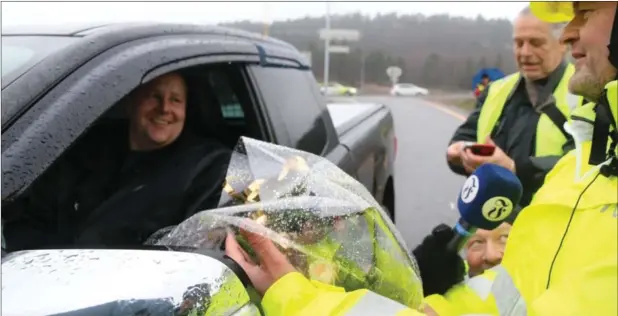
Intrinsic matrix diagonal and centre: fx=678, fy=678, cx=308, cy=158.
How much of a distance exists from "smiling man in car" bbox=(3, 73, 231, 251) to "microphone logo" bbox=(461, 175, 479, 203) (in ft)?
2.46

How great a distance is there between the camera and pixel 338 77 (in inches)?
2564

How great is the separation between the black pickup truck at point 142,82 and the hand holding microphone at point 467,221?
3.01 ft

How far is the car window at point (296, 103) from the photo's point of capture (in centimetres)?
275

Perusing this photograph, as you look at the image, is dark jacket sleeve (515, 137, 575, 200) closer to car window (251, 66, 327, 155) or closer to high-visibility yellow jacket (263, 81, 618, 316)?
car window (251, 66, 327, 155)

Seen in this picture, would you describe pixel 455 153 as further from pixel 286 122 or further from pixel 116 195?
A: pixel 116 195

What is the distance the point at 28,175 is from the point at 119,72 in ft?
1.29

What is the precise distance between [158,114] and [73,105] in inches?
34.2

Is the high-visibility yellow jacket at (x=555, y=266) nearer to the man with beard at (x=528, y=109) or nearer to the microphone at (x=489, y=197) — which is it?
the microphone at (x=489, y=197)

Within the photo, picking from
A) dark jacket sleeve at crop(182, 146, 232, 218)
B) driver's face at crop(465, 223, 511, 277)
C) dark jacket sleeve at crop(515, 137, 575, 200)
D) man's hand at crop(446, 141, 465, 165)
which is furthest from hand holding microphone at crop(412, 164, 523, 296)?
man's hand at crop(446, 141, 465, 165)

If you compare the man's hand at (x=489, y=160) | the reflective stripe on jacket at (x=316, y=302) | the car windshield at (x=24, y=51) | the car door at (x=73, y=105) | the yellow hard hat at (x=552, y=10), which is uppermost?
the yellow hard hat at (x=552, y=10)

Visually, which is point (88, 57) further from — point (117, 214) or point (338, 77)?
point (338, 77)

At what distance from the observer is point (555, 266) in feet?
4.28

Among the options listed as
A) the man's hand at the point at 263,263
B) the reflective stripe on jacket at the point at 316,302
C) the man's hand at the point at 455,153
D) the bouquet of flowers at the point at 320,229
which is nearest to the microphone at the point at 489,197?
the bouquet of flowers at the point at 320,229

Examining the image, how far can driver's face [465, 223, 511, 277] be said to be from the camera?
2273 mm
